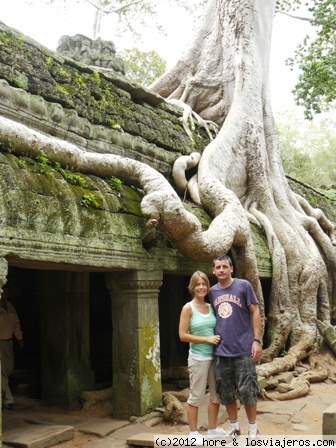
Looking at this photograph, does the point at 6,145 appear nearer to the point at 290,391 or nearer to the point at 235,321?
the point at 235,321

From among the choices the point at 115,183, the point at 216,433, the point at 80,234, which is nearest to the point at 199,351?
the point at 216,433

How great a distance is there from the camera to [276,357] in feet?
21.9

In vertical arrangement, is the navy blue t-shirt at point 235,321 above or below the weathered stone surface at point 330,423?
above

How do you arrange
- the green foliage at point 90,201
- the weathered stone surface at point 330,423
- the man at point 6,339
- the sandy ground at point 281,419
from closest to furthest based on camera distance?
the weathered stone surface at point 330,423 → the green foliage at point 90,201 → the sandy ground at point 281,419 → the man at point 6,339

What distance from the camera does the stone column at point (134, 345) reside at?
457 cm

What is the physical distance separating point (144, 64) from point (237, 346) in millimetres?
16878

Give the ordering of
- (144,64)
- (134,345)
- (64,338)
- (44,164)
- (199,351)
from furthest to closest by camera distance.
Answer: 1. (144,64)
2. (64,338)
3. (134,345)
4. (44,164)
5. (199,351)

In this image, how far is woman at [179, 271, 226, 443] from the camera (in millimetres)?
3516

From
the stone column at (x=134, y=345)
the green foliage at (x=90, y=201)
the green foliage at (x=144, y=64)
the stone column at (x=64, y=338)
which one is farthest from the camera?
the green foliage at (x=144, y=64)

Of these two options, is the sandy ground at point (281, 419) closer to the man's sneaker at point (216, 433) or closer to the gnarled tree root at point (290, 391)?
the gnarled tree root at point (290, 391)

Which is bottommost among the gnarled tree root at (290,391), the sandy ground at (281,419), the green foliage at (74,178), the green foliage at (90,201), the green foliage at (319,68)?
the sandy ground at (281,419)

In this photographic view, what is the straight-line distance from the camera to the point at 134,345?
4602 mm

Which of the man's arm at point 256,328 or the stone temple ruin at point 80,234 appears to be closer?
the man's arm at point 256,328

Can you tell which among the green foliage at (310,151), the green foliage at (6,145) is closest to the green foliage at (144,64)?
the green foliage at (310,151)
